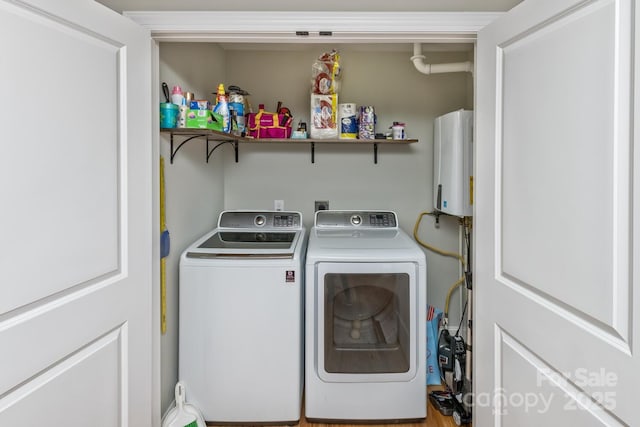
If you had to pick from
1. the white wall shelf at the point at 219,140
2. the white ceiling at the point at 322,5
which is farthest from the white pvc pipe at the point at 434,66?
the white ceiling at the point at 322,5

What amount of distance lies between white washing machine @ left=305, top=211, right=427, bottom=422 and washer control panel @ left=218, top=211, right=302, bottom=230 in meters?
0.71

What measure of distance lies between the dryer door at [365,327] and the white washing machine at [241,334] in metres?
0.15

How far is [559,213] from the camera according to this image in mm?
1062

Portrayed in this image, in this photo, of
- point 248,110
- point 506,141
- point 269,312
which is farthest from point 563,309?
point 248,110

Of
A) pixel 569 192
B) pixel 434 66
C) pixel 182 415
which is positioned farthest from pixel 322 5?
pixel 182 415

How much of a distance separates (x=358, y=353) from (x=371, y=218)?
40.4 inches

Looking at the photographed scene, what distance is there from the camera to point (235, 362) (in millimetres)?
2016

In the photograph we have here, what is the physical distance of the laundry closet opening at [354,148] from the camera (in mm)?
2828

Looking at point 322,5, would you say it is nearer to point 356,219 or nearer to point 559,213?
point 559,213

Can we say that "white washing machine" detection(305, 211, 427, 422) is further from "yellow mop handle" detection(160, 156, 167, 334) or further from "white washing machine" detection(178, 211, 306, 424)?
A: "yellow mop handle" detection(160, 156, 167, 334)

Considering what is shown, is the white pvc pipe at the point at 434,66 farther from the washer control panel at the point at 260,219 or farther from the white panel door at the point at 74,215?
the white panel door at the point at 74,215

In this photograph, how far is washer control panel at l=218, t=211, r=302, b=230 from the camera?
107 inches

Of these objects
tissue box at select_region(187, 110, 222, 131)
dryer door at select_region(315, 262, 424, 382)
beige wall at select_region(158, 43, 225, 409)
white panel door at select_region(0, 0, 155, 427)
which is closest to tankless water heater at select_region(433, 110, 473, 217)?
dryer door at select_region(315, 262, 424, 382)

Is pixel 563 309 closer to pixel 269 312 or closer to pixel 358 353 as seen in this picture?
pixel 358 353
